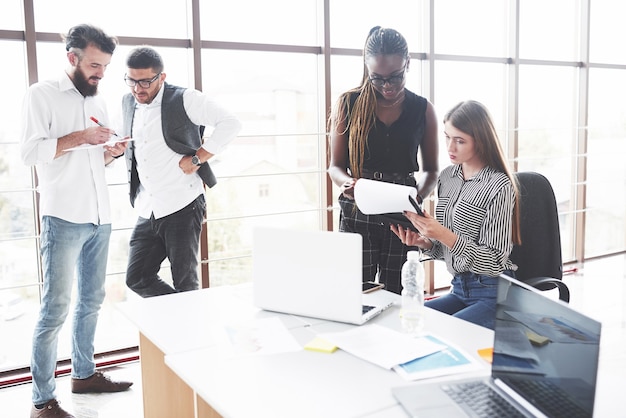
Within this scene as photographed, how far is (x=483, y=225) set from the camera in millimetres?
2203

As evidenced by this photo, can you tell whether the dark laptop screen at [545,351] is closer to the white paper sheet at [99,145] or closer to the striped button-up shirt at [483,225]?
the striped button-up shirt at [483,225]

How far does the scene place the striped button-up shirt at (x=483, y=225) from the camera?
7.09 feet

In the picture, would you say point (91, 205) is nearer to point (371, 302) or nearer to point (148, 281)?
point (148, 281)

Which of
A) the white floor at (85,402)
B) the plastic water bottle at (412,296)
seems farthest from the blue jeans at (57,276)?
the plastic water bottle at (412,296)

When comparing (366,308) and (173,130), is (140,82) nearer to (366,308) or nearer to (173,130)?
(173,130)

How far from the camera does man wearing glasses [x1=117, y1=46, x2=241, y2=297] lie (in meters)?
2.88

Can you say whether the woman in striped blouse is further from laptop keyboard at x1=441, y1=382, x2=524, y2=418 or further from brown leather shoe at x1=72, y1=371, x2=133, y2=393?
brown leather shoe at x1=72, y1=371, x2=133, y2=393

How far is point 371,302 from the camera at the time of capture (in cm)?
205

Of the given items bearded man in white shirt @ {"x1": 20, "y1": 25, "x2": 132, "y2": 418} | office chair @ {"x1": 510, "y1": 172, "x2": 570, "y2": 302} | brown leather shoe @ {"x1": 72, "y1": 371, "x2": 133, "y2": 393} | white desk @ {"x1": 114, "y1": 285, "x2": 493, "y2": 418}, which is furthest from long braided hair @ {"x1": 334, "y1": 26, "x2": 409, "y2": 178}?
brown leather shoe @ {"x1": 72, "y1": 371, "x2": 133, "y2": 393}

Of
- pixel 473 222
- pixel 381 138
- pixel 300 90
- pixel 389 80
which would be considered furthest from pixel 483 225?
pixel 300 90

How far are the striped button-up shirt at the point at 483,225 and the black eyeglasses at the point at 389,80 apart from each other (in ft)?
1.85

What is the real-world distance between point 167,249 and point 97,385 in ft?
2.35

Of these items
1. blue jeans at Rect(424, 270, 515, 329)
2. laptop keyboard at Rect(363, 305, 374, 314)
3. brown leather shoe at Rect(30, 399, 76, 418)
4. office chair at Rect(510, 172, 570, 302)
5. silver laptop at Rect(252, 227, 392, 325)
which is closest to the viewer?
silver laptop at Rect(252, 227, 392, 325)

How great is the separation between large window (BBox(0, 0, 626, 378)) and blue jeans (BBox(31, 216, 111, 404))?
59cm
